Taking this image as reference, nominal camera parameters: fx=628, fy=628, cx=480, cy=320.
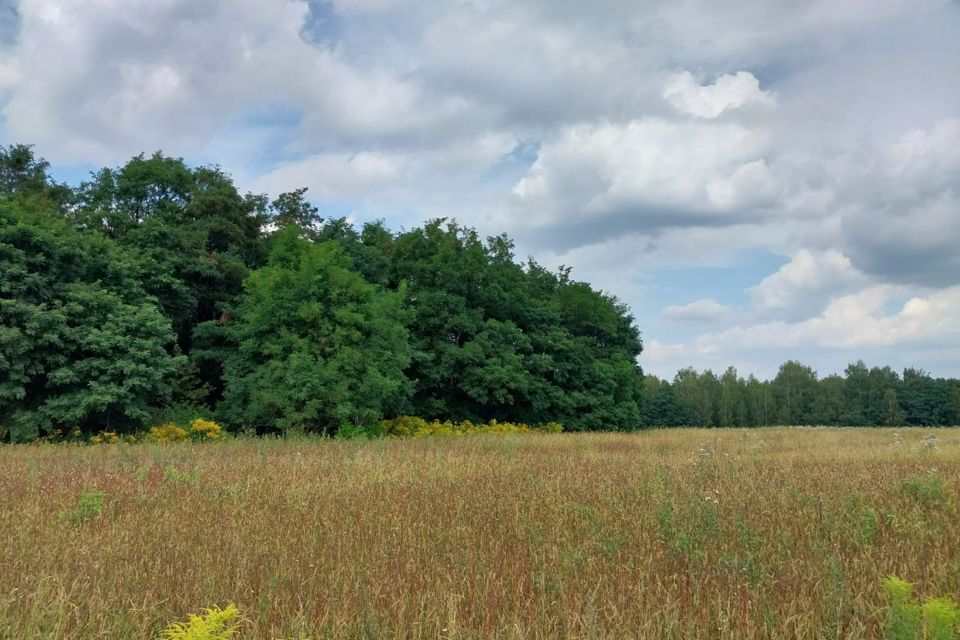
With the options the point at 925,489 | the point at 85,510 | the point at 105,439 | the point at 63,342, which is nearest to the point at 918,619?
the point at 925,489

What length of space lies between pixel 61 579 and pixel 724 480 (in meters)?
7.31

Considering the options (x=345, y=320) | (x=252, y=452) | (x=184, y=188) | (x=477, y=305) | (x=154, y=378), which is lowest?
(x=252, y=452)

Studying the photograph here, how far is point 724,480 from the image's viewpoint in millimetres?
8312

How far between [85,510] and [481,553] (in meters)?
4.56

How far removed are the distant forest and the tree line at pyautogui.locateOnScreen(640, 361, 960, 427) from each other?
4557cm

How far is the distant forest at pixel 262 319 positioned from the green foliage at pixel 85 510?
1512 centimetres

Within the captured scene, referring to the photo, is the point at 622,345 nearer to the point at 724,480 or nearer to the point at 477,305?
the point at 477,305

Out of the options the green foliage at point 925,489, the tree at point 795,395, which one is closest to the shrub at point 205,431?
the green foliage at point 925,489

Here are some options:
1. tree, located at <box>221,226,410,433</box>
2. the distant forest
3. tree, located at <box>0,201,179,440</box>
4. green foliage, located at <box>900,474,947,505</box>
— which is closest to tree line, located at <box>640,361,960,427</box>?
the distant forest

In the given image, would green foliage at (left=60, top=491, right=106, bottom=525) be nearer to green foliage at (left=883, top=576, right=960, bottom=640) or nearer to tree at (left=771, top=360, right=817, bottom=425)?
green foliage at (left=883, top=576, right=960, bottom=640)

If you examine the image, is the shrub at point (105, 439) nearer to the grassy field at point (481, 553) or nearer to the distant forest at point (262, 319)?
the distant forest at point (262, 319)

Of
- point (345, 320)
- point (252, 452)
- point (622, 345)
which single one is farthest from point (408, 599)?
point (622, 345)

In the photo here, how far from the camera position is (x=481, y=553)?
4973mm

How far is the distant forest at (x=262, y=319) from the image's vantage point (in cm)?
2189
